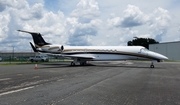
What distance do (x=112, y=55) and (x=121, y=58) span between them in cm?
141

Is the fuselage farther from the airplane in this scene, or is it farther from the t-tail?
the t-tail

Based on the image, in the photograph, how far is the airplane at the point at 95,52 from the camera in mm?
27484

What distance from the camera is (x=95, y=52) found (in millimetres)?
31156

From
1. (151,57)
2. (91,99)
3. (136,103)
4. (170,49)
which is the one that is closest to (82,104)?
(91,99)

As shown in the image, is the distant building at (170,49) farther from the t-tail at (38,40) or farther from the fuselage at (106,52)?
the t-tail at (38,40)

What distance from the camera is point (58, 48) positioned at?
33.2 m

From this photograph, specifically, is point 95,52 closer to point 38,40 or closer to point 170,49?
point 38,40

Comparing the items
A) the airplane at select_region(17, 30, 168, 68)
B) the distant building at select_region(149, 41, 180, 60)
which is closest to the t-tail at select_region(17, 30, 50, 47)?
the airplane at select_region(17, 30, 168, 68)

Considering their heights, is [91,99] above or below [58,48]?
below

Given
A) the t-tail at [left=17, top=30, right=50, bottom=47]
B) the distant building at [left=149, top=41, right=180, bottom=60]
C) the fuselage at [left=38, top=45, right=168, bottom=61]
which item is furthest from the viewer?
the distant building at [left=149, top=41, right=180, bottom=60]

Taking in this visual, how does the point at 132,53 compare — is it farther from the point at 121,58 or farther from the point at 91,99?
the point at 91,99

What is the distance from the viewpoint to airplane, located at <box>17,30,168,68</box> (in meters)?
27.5

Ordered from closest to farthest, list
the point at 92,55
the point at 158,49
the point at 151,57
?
the point at 151,57 < the point at 92,55 < the point at 158,49

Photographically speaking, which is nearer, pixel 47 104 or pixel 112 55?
pixel 47 104
